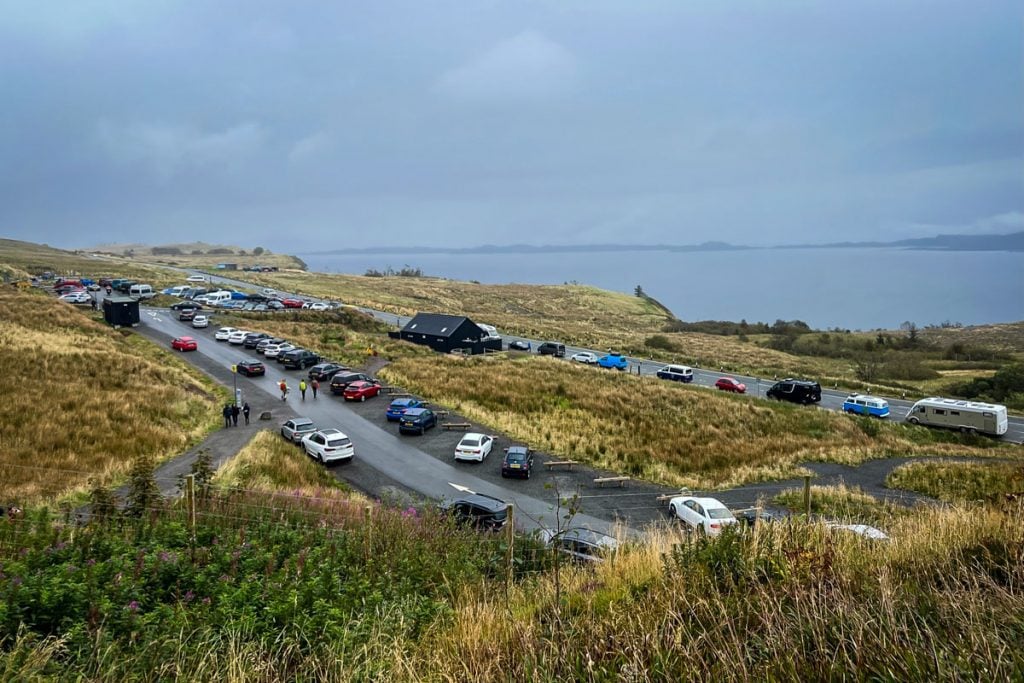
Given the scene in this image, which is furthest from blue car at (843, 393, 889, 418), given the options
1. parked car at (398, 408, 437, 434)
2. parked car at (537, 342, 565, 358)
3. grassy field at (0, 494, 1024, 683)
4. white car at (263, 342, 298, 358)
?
white car at (263, 342, 298, 358)

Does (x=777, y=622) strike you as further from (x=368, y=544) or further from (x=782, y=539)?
(x=368, y=544)

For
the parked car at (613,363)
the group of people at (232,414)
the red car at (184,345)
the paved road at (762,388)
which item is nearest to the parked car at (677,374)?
the paved road at (762,388)

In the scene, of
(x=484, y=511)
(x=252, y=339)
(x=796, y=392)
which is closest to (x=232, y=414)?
(x=484, y=511)

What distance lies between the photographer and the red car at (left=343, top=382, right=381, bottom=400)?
114ft

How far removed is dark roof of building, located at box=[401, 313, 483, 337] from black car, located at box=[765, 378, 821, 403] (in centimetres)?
2693

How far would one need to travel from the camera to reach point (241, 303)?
7200 cm

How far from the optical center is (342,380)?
36.4 metres

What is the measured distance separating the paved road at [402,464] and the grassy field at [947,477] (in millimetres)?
13248

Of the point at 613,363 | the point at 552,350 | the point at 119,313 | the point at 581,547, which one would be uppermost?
the point at 119,313

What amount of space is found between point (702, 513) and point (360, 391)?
22.4 meters

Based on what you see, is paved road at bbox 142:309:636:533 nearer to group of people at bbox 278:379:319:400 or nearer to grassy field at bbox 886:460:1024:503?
group of people at bbox 278:379:319:400

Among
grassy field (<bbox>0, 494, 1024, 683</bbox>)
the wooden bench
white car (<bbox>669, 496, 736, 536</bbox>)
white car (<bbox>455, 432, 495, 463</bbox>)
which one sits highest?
grassy field (<bbox>0, 494, 1024, 683</bbox>)

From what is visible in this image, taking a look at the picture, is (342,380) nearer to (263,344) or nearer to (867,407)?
(263,344)

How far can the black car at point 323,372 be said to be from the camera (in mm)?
38531
